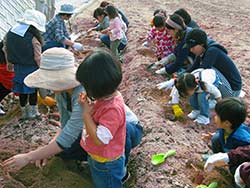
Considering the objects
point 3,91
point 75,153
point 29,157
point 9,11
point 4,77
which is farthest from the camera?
point 9,11

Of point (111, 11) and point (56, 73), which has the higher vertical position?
point (56, 73)

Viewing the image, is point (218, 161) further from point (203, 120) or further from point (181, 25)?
point (181, 25)

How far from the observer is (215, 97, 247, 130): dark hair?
2.85 metres

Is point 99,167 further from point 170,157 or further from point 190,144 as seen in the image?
point 190,144

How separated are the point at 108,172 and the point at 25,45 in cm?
159

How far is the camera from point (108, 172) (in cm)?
251

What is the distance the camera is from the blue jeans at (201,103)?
3819 millimetres

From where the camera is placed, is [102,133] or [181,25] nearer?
[102,133]

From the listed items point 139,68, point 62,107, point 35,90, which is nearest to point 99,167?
point 62,107

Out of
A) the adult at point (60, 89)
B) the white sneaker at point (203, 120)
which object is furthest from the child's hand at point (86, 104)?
the white sneaker at point (203, 120)

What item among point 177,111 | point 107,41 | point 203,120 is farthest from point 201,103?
point 107,41

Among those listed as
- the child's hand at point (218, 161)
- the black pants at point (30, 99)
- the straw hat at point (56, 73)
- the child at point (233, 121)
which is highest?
the straw hat at point (56, 73)

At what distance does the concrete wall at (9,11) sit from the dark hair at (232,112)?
3.52m

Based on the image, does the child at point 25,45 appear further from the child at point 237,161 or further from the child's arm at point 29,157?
the child at point 237,161
